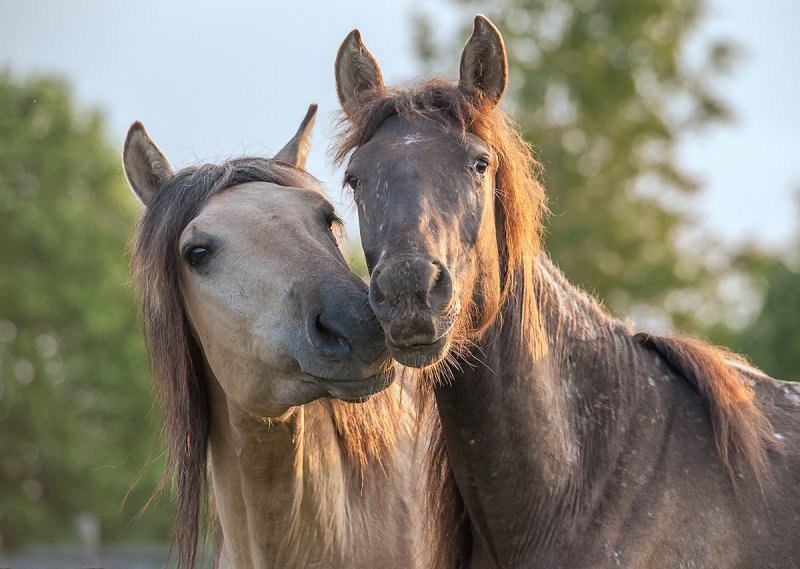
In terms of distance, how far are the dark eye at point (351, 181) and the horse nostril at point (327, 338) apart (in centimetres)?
58

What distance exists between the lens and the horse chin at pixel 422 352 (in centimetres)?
320

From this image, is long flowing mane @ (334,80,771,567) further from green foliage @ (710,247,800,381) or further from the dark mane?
green foliage @ (710,247,800,381)

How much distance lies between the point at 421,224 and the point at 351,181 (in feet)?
1.95

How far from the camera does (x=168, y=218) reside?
13.6 feet

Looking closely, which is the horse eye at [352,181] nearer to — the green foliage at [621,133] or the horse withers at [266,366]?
the horse withers at [266,366]

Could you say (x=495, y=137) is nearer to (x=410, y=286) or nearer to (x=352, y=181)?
(x=352, y=181)

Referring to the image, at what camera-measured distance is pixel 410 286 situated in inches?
121

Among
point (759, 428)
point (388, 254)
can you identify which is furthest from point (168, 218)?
point (759, 428)

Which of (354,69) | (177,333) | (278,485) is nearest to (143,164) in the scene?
(177,333)

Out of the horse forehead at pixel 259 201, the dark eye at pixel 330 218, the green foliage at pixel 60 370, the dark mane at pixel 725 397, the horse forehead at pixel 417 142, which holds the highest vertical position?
the horse forehead at pixel 417 142

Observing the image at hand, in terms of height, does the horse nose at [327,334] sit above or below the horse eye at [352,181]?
below

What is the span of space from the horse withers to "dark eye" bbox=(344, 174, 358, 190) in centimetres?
36

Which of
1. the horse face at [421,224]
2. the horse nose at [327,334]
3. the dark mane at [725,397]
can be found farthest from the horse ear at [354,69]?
the dark mane at [725,397]

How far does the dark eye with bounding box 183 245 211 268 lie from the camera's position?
155 inches
